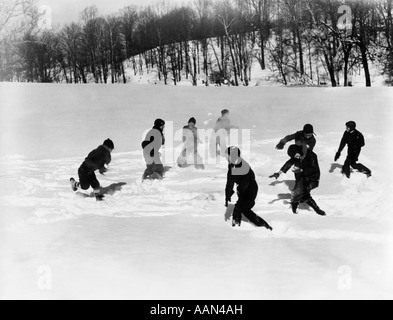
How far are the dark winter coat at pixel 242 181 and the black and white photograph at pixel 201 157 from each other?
0.03 metres

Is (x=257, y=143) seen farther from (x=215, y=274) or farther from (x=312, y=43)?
(x=215, y=274)

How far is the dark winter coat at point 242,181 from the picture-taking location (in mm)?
5812

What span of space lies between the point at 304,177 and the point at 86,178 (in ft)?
12.7

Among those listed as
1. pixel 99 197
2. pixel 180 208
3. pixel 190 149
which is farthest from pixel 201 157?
pixel 99 197

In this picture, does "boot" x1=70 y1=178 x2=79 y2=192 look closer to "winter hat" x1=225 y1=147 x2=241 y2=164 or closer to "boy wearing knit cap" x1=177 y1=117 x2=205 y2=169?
"boy wearing knit cap" x1=177 y1=117 x2=205 y2=169

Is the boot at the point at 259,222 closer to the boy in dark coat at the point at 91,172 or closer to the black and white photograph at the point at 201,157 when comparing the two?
the black and white photograph at the point at 201,157

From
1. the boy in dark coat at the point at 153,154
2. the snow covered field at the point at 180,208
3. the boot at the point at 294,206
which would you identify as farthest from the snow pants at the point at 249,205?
the boy in dark coat at the point at 153,154

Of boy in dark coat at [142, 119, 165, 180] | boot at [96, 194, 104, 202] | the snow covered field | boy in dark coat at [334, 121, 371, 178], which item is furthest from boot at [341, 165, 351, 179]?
boot at [96, 194, 104, 202]

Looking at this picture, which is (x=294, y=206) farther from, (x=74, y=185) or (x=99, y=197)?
(x=74, y=185)

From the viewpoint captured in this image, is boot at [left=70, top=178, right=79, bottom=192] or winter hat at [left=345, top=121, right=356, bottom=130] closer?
boot at [left=70, top=178, right=79, bottom=192]

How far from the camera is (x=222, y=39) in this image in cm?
741

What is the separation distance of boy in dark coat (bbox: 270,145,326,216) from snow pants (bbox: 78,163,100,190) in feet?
11.5

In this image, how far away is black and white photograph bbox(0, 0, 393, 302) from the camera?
191 inches
